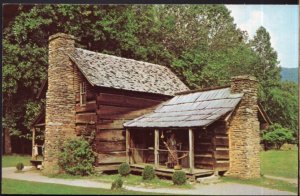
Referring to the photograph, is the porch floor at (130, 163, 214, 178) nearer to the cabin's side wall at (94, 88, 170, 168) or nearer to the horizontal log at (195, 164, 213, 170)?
the horizontal log at (195, 164, 213, 170)

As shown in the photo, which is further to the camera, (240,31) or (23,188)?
(240,31)

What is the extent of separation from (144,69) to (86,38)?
10.3 feet

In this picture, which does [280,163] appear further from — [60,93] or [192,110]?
[60,93]

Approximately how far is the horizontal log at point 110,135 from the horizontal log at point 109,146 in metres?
0.16

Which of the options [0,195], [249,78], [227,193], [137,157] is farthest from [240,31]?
[0,195]

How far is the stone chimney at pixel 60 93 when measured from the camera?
16.6 metres

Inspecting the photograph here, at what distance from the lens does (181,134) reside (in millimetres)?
16312

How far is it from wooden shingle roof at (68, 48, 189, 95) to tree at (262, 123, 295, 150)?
223 inches

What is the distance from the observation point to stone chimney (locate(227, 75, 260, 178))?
14.9m

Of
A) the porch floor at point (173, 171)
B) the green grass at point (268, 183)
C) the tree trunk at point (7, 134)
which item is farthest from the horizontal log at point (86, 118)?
the green grass at point (268, 183)

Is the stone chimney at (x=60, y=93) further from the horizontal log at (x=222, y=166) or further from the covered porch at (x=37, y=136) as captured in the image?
the horizontal log at (x=222, y=166)

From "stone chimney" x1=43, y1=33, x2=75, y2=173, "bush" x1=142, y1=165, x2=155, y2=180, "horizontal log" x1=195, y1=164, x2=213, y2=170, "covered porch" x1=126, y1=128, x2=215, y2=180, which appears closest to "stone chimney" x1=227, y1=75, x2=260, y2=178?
"horizontal log" x1=195, y1=164, x2=213, y2=170

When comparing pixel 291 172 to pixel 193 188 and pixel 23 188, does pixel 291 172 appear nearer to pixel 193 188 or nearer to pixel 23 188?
pixel 193 188

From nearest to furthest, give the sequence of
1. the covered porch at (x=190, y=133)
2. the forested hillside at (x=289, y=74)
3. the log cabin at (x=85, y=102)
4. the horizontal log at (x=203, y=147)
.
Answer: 1. the forested hillside at (x=289, y=74)
2. the covered porch at (x=190, y=133)
3. the horizontal log at (x=203, y=147)
4. the log cabin at (x=85, y=102)
